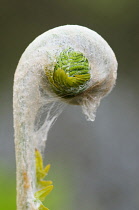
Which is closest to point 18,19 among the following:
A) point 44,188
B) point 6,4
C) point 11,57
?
point 6,4

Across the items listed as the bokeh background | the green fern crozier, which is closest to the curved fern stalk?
the green fern crozier

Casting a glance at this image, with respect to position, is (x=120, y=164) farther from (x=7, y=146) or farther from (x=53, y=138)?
(x=7, y=146)

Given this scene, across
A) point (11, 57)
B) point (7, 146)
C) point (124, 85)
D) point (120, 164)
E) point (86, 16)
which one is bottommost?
point (7, 146)

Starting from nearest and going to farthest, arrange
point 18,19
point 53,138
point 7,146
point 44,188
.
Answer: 1. point 44,188
2. point 7,146
3. point 53,138
4. point 18,19

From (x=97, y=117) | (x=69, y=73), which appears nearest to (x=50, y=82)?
(x=69, y=73)

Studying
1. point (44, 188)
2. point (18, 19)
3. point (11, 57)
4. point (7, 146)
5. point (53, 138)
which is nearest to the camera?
point (44, 188)

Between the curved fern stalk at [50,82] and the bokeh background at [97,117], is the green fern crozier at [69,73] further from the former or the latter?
the bokeh background at [97,117]
